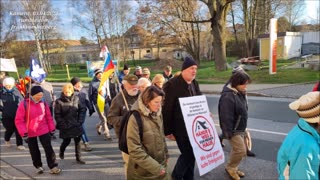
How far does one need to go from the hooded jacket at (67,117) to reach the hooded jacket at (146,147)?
2662mm

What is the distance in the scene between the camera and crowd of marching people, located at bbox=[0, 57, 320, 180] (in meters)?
2.20

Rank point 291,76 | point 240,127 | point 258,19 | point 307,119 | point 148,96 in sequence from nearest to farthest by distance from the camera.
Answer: point 307,119, point 148,96, point 240,127, point 291,76, point 258,19

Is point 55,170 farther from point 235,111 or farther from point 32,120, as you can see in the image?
point 235,111

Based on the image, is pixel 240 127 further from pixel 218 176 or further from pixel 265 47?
pixel 265 47

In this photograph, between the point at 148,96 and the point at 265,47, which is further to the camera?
the point at 265,47

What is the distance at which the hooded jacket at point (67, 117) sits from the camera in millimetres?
5453

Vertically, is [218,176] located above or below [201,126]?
below

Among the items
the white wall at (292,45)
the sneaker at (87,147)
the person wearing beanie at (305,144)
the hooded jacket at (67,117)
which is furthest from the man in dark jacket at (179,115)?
the white wall at (292,45)

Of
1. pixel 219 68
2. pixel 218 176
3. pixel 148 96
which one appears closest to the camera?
pixel 148 96

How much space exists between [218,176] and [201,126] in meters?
1.16

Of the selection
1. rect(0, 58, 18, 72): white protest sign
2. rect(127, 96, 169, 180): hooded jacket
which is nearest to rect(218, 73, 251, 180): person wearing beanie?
rect(127, 96, 169, 180): hooded jacket

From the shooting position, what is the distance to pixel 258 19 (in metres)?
34.6

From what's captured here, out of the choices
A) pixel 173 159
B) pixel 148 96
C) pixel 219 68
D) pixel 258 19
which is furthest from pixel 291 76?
pixel 258 19

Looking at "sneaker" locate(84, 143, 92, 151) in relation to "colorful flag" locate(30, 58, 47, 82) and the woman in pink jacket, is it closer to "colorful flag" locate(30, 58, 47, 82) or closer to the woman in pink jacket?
the woman in pink jacket
